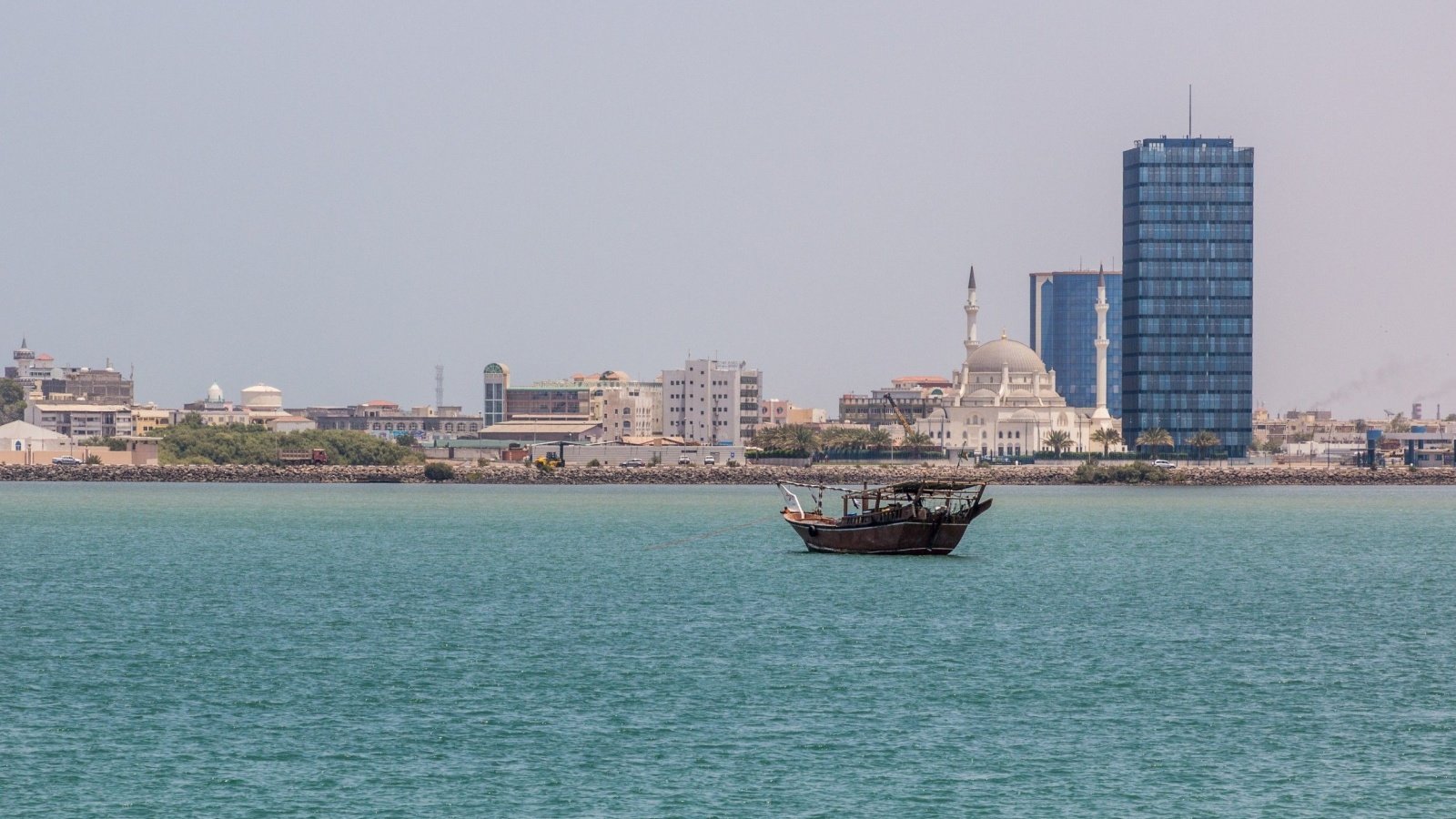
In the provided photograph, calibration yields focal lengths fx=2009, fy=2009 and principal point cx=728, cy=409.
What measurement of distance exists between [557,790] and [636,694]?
34.3 ft

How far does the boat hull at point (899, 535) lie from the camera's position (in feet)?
305

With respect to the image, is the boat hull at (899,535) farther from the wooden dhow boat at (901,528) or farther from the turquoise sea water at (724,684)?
the turquoise sea water at (724,684)

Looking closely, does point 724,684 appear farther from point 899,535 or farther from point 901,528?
point 899,535

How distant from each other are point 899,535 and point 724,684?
4513 centimetres

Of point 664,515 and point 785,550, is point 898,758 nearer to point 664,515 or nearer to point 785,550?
point 785,550

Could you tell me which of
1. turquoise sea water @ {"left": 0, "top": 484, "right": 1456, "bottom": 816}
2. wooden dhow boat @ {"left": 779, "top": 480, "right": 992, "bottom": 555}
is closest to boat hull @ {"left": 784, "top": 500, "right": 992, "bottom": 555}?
wooden dhow boat @ {"left": 779, "top": 480, "right": 992, "bottom": 555}

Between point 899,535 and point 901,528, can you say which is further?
point 899,535

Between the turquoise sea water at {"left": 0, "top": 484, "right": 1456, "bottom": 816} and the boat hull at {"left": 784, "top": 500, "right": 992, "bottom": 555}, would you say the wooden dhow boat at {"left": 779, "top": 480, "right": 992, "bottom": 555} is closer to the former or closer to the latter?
the boat hull at {"left": 784, "top": 500, "right": 992, "bottom": 555}

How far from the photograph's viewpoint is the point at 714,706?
4541 centimetres

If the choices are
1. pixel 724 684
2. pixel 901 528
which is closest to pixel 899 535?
pixel 901 528

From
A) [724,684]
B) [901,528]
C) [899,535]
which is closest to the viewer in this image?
[724,684]

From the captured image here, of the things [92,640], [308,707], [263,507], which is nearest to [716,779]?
[308,707]

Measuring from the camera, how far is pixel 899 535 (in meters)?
93.1

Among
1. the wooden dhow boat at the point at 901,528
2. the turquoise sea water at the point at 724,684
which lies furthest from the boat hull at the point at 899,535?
the turquoise sea water at the point at 724,684
